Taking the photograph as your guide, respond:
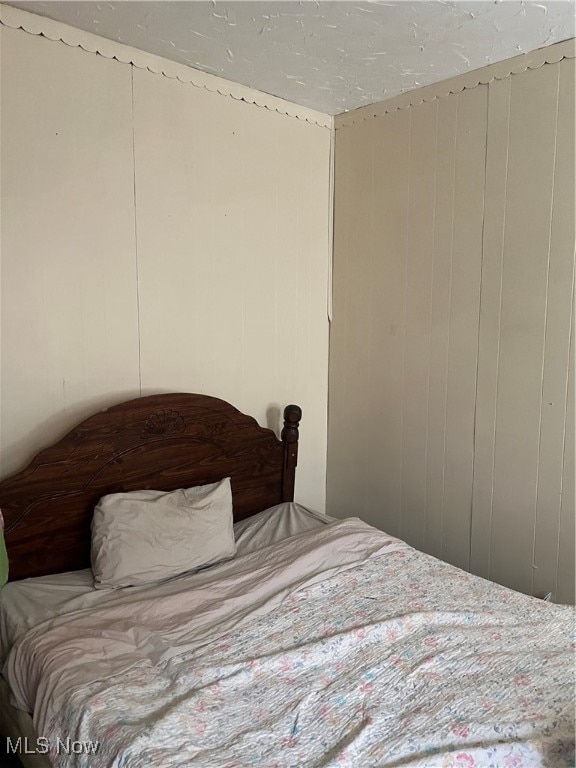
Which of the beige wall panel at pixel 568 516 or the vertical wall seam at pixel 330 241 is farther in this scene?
the vertical wall seam at pixel 330 241

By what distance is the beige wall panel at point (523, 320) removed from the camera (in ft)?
7.23

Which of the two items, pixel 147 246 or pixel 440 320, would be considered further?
pixel 440 320

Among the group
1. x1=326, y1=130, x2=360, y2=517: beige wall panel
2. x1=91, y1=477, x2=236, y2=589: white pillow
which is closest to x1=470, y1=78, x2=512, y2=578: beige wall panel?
x1=326, y1=130, x2=360, y2=517: beige wall panel

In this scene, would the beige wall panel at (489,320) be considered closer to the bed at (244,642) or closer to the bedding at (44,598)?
the bed at (244,642)

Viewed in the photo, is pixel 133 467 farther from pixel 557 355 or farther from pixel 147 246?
pixel 557 355

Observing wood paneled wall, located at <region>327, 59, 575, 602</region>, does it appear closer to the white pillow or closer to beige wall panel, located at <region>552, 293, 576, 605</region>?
beige wall panel, located at <region>552, 293, 576, 605</region>

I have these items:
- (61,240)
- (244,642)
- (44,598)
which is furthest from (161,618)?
(61,240)

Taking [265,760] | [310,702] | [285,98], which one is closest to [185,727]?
[265,760]

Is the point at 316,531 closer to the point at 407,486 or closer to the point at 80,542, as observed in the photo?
the point at 407,486

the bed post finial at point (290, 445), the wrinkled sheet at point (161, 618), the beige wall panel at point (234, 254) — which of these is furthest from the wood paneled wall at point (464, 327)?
the wrinkled sheet at point (161, 618)

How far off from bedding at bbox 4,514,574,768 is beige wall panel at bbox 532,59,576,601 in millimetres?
384

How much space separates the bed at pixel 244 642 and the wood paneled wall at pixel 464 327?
429 mm

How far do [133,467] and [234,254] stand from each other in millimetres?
1021

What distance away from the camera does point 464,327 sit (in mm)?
2486
